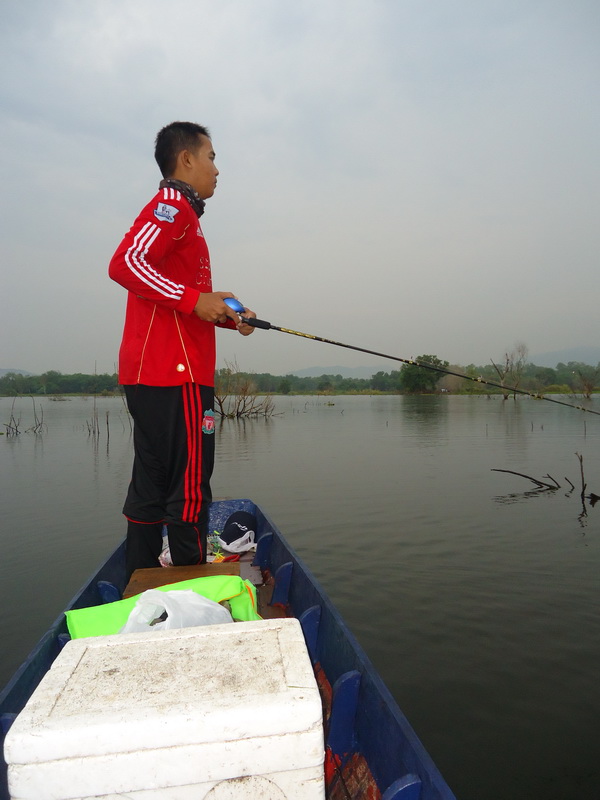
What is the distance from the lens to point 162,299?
287 cm

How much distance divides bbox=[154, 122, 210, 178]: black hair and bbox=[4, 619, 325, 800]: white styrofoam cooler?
9.69ft

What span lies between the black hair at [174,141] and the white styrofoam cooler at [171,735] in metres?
2.95

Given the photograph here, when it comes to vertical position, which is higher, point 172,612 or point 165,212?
point 165,212

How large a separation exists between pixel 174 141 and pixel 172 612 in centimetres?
279

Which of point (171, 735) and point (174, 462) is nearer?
point (171, 735)

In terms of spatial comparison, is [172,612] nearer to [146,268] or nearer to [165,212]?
[146,268]

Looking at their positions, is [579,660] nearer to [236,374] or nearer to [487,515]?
[487,515]

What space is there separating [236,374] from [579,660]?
3134 centimetres

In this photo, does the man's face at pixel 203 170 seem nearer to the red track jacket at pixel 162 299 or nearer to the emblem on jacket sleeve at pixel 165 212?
the red track jacket at pixel 162 299

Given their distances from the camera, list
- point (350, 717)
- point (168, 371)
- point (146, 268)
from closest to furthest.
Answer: point (350, 717)
point (146, 268)
point (168, 371)

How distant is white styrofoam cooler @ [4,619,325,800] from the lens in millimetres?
1287

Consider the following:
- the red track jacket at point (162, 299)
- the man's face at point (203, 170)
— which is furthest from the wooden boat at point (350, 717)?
the man's face at point (203, 170)

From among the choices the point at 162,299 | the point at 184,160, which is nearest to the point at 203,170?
the point at 184,160

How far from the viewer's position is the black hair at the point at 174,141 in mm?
3383
